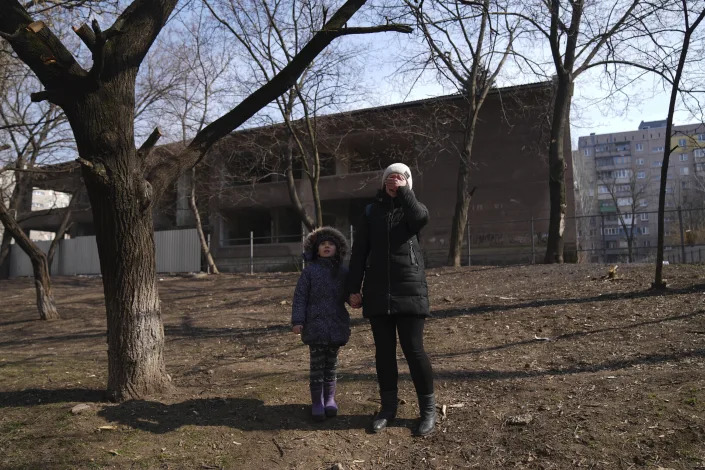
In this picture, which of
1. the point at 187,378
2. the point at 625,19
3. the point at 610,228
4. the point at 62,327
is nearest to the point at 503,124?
the point at 610,228

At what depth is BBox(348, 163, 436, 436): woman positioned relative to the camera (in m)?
3.79

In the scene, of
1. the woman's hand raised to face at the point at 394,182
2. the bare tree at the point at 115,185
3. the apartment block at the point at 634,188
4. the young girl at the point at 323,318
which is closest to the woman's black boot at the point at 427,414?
the young girl at the point at 323,318

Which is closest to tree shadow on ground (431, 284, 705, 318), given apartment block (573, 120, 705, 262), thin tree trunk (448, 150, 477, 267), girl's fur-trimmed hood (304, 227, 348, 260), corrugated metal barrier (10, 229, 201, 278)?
apartment block (573, 120, 705, 262)

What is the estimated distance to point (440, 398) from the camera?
4.41 metres

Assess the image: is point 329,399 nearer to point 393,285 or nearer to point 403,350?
point 403,350

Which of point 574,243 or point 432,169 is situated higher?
point 432,169

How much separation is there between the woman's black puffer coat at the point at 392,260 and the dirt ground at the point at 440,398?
913 millimetres

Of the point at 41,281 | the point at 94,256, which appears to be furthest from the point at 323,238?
the point at 94,256

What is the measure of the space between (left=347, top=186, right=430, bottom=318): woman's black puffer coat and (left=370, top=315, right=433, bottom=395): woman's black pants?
96 millimetres

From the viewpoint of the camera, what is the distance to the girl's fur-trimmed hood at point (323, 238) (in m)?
4.38

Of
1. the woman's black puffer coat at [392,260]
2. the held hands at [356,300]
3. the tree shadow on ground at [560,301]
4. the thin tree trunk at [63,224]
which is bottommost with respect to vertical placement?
the tree shadow on ground at [560,301]

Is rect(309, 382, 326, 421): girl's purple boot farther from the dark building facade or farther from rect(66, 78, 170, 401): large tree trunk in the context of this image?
the dark building facade

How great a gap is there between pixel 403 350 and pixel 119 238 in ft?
8.54

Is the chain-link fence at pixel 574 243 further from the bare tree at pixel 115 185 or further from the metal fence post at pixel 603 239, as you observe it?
the bare tree at pixel 115 185
